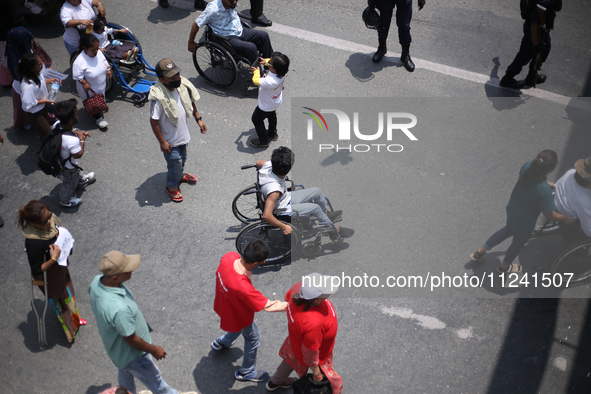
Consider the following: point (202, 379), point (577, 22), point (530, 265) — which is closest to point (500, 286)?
point (530, 265)

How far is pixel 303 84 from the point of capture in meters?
7.30

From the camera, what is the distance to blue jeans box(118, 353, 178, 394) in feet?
11.5

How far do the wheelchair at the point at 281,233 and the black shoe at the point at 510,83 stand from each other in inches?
159

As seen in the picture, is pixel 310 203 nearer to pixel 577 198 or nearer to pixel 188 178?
pixel 188 178

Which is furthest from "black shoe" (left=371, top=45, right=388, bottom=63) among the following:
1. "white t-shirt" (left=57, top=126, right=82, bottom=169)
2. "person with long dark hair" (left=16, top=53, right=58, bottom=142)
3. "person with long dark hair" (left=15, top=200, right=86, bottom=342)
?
"person with long dark hair" (left=15, top=200, right=86, bottom=342)

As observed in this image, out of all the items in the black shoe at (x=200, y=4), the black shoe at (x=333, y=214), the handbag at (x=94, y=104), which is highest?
the black shoe at (x=200, y=4)

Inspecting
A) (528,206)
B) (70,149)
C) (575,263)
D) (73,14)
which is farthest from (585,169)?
(73,14)

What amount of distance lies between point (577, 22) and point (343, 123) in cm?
522

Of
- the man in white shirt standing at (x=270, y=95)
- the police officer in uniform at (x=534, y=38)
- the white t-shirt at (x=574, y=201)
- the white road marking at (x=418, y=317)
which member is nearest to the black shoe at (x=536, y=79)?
the police officer in uniform at (x=534, y=38)

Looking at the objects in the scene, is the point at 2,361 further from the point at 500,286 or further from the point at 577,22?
the point at 577,22

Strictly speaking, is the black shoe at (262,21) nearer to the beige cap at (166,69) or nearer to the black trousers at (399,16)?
the black trousers at (399,16)

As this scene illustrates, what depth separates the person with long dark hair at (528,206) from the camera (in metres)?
4.72

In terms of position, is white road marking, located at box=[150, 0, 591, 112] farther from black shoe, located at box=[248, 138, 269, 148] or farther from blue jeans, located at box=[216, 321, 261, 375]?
blue jeans, located at box=[216, 321, 261, 375]

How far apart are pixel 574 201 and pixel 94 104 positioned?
→ 6.33 metres
